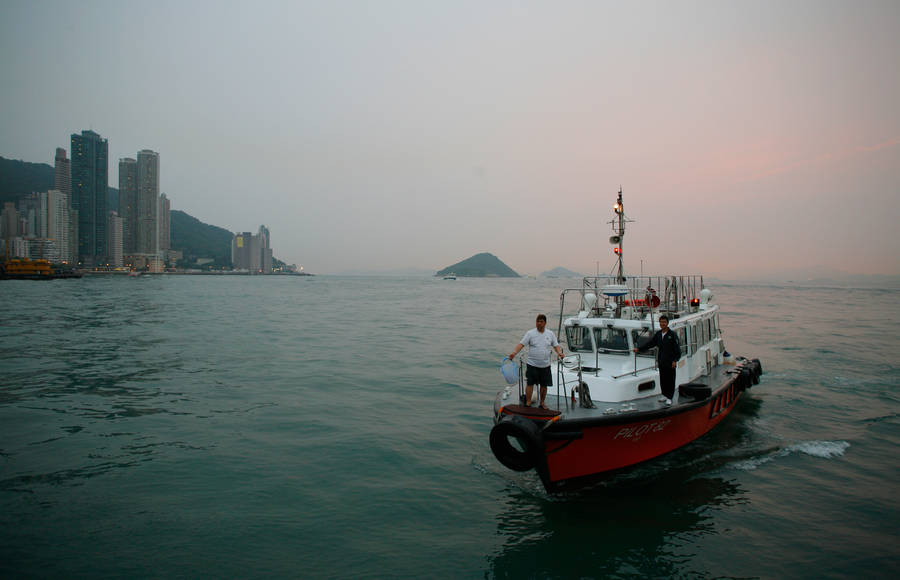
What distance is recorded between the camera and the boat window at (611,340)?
34.6ft

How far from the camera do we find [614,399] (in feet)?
29.6

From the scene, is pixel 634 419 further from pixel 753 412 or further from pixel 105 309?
pixel 105 309

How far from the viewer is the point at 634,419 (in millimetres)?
8250

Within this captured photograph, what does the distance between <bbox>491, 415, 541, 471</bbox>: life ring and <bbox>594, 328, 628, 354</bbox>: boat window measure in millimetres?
3817

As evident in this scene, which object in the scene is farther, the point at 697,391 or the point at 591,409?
the point at 697,391

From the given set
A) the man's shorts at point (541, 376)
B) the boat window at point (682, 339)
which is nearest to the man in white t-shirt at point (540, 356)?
the man's shorts at point (541, 376)

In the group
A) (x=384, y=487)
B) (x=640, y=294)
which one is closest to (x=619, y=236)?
(x=640, y=294)

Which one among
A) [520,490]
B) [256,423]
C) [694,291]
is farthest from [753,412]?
[256,423]

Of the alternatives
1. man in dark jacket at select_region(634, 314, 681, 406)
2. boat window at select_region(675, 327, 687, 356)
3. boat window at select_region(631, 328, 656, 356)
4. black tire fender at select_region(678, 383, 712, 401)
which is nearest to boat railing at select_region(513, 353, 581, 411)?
boat window at select_region(631, 328, 656, 356)

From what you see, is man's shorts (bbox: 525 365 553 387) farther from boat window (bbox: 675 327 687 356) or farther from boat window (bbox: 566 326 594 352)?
boat window (bbox: 675 327 687 356)

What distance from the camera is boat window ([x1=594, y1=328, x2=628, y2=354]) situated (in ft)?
34.6

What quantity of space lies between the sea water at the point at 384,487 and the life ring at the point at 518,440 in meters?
0.89

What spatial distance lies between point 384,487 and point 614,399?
458 cm

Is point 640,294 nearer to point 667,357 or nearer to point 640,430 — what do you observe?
point 667,357
